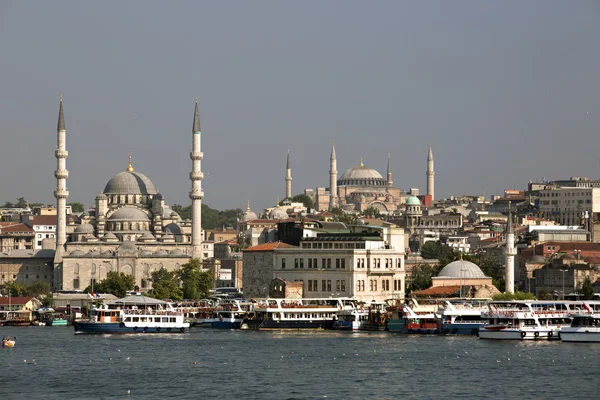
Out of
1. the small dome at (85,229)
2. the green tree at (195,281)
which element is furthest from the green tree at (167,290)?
the small dome at (85,229)

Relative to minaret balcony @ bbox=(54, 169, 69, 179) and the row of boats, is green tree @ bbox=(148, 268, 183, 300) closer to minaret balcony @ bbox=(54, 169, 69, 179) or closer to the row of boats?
minaret balcony @ bbox=(54, 169, 69, 179)

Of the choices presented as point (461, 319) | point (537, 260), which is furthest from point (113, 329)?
point (537, 260)

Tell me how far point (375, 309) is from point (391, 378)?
2957 centimetres

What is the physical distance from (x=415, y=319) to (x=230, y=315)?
12.6 meters

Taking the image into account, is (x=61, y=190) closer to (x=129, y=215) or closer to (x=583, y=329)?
(x=129, y=215)

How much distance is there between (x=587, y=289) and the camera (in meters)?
91.8

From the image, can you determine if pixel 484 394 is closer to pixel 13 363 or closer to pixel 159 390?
pixel 159 390

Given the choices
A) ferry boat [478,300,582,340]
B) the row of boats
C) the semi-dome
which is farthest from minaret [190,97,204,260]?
ferry boat [478,300,582,340]

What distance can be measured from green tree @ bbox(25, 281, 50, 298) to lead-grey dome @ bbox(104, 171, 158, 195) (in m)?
19.6

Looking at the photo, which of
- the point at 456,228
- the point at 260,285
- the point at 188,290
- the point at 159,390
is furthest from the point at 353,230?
the point at 456,228

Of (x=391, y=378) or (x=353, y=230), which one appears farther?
(x=353, y=230)

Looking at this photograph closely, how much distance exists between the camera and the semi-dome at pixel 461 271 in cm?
9475

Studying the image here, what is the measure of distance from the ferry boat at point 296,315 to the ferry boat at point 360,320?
52cm

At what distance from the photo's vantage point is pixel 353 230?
315 ft
